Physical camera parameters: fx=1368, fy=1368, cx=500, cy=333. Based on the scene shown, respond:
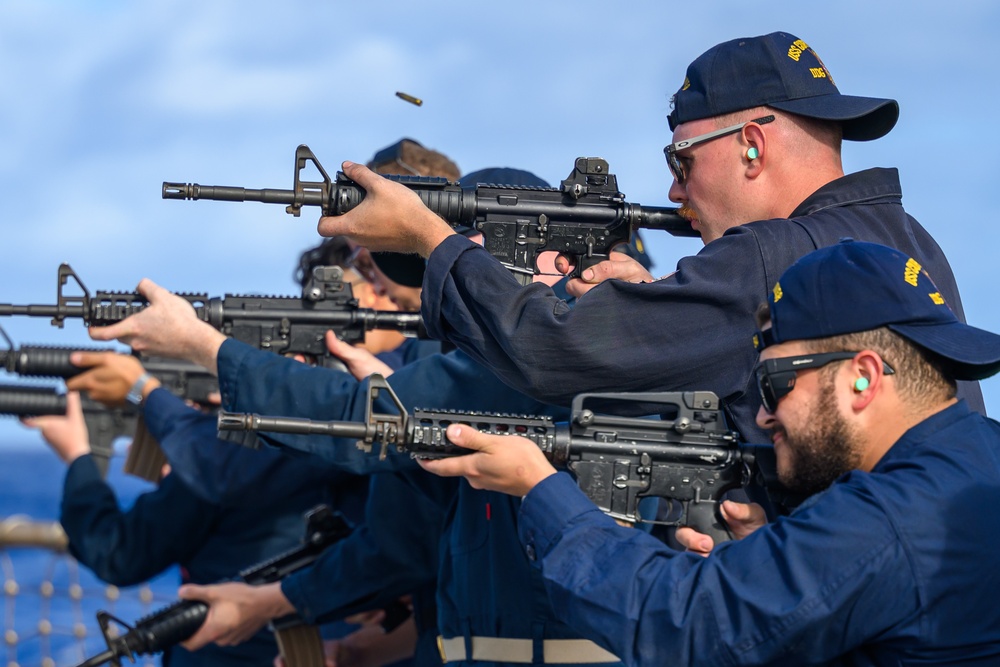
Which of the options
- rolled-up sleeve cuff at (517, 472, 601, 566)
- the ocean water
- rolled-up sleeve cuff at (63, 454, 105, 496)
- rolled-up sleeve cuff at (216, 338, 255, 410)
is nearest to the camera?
rolled-up sleeve cuff at (517, 472, 601, 566)

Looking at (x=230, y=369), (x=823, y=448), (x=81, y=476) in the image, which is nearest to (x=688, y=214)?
(x=823, y=448)

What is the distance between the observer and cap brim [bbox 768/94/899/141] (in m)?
3.87

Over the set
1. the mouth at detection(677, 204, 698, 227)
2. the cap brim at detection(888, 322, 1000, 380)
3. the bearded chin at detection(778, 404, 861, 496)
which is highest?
the mouth at detection(677, 204, 698, 227)

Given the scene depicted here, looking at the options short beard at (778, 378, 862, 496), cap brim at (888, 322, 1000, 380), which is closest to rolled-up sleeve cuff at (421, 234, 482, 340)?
short beard at (778, 378, 862, 496)

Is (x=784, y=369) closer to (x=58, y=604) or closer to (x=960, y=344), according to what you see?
(x=960, y=344)

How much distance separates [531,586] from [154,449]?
12.2ft

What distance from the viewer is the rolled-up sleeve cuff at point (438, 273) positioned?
12.5 feet

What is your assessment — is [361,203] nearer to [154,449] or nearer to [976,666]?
[976,666]

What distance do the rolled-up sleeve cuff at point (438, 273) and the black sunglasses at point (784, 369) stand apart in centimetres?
101

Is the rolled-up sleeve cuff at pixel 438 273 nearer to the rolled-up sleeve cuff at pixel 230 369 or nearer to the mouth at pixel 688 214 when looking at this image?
the mouth at pixel 688 214

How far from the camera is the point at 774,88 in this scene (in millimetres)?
3943

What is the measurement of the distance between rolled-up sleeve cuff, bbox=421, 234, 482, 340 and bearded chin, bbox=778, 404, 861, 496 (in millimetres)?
1121

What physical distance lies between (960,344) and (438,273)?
1.45 metres

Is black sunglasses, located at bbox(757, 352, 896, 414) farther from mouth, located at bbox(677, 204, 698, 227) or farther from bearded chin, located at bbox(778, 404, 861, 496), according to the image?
mouth, located at bbox(677, 204, 698, 227)
